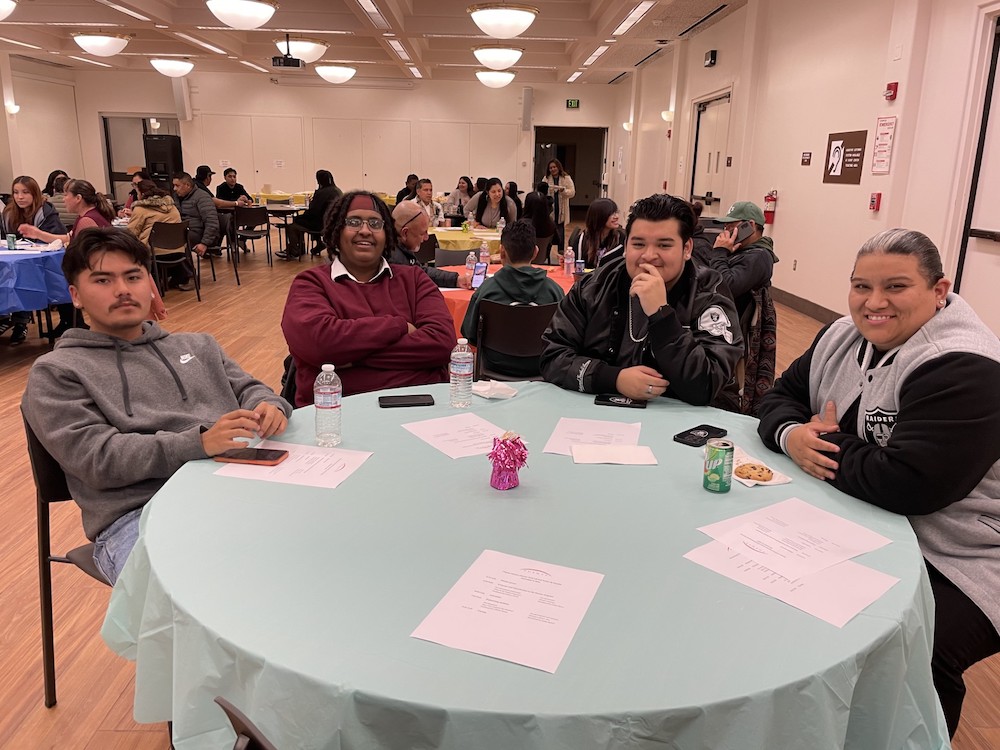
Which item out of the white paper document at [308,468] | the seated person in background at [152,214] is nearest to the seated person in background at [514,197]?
the seated person in background at [152,214]

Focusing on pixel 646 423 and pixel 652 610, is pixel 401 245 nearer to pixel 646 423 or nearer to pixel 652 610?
pixel 646 423

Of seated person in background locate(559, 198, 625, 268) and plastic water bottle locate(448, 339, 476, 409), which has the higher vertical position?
seated person in background locate(559, 198, 625, 268)

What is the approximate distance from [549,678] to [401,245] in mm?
3677

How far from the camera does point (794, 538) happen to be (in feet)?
4.54

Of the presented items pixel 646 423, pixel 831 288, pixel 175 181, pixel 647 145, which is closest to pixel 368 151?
pixel 647 145

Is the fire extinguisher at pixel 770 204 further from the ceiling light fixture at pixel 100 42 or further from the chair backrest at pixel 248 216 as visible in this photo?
the ceiling light fixture at pixel 100 42

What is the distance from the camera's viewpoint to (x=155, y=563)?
1.23 meters

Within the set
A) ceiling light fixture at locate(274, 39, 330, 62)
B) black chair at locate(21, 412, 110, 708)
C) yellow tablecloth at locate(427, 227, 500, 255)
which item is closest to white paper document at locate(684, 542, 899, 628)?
black chair at locate(21, 412, 110, 708)

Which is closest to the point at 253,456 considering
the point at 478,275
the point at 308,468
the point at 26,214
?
the point at 308,468

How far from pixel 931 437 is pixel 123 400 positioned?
1.83 metres

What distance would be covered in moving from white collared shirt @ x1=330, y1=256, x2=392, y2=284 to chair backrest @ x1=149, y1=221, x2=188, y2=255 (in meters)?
5.57

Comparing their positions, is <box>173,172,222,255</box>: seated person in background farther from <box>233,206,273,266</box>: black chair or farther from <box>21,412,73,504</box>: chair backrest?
<box>21,412,73,504</box>: chair backrest

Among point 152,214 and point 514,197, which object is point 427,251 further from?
point 514,197

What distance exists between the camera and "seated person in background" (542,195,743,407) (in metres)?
2.19
